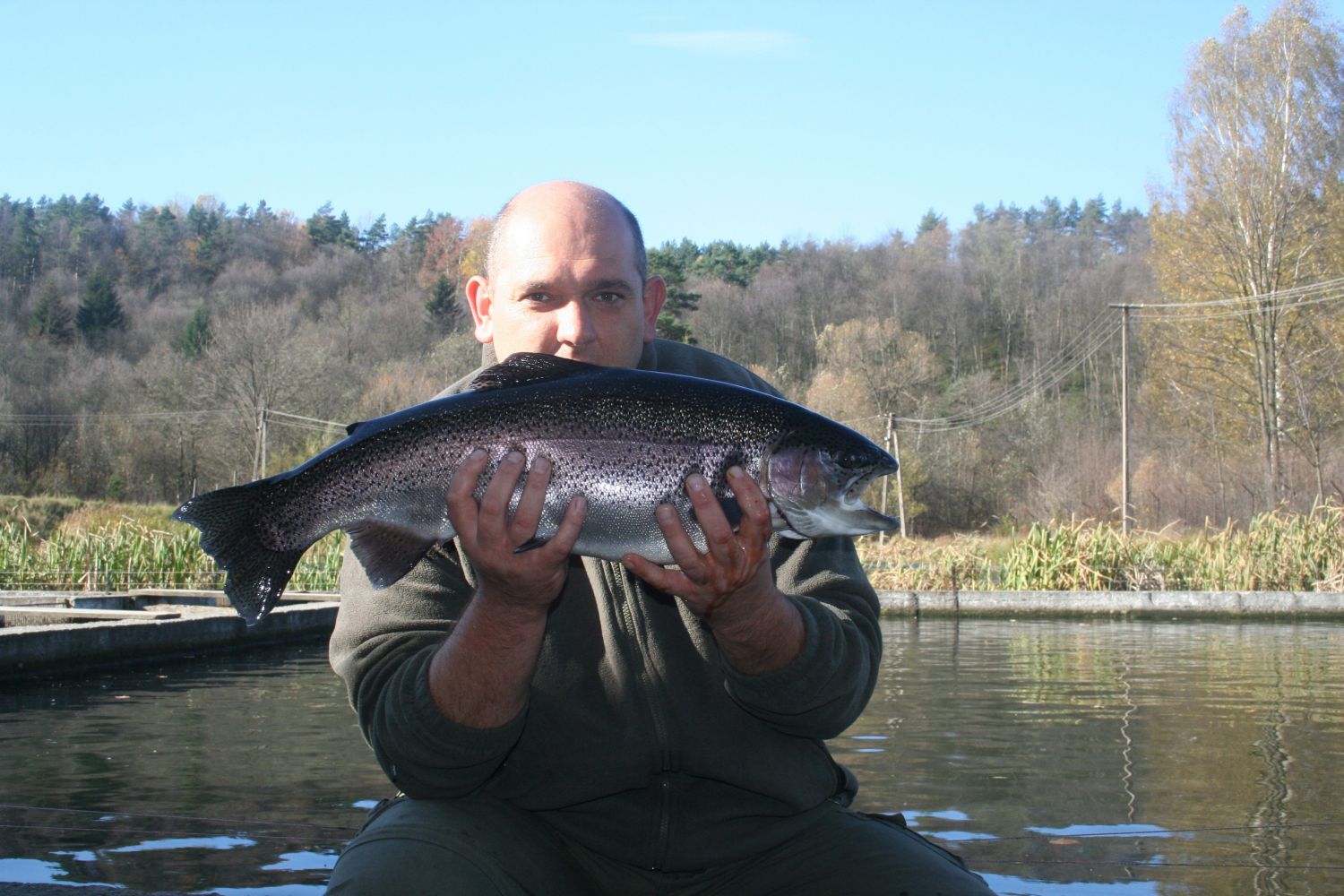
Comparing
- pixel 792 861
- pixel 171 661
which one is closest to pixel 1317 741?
pixel 792 861

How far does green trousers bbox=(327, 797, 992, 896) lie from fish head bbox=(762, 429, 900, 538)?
2.44 ft

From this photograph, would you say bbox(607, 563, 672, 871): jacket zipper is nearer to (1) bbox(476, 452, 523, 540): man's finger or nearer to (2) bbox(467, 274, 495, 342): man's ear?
(1) bbox(476, 452, 523, 540): man's finger

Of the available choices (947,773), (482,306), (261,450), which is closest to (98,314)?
(261,450)

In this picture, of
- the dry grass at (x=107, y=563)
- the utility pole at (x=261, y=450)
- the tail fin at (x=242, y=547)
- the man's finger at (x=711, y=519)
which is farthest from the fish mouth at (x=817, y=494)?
the utility pole at (x=261, y=450)

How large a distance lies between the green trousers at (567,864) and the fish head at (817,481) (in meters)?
0.74

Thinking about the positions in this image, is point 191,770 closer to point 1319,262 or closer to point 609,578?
point 609,578

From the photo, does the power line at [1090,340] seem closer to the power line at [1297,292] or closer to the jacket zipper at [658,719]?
the power line at [1297,292]

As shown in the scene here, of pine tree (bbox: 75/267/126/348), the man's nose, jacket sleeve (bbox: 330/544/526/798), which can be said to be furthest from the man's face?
pine tree (bbox: 75/267/126/348)

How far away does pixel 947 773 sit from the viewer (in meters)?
6.78

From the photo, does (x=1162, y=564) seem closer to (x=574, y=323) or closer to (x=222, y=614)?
(x=222, y=614)

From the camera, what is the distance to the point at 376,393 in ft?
198

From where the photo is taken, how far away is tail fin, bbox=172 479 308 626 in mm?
2869

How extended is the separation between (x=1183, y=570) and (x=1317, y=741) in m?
14.0

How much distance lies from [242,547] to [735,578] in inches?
42.7
